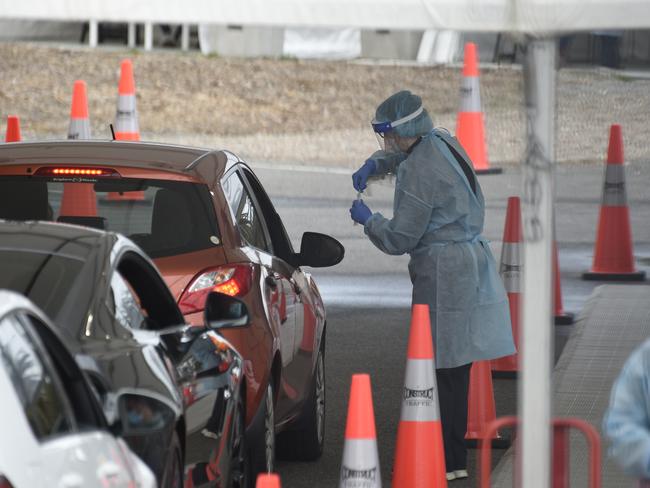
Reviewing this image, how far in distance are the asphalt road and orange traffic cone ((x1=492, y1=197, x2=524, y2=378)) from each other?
157 mm

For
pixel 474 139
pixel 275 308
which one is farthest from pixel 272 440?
pixel 474 139

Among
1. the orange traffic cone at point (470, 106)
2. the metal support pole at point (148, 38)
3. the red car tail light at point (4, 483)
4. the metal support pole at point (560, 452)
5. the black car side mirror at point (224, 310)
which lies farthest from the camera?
the metal support pole at point (148, 38)

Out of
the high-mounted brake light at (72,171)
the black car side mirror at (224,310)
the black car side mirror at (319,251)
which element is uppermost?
the high-mounted brake light at (72,171)

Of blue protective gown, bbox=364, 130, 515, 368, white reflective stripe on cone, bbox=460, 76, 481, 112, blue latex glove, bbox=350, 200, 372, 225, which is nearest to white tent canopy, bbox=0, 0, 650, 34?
blue protective gown, bbox=364, 130, 515, 368

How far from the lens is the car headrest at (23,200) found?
7273 millimetres

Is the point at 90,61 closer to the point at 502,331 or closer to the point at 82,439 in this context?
the point at 502,331

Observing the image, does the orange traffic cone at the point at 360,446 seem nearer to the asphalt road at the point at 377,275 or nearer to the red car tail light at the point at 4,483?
the asphalt road at the point at 377,275

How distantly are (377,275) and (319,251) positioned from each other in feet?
19.1

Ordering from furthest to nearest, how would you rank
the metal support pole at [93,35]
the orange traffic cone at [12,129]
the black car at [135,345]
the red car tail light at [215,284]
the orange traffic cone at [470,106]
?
the metal support pole at [93,35], the orange traffic cone at [470,106], the orange traffic cone at [12,129], the red car tail light at [215,284], the black car at [135,345]

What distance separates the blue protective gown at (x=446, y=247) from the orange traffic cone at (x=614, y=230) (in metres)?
5.15

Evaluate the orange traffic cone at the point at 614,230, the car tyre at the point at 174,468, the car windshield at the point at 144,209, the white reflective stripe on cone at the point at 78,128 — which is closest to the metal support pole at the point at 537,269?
the car tyre at the point at 174,468

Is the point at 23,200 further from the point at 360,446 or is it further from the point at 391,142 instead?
the point at 360,446

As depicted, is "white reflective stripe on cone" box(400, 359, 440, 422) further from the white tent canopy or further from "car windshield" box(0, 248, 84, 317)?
"car windshield" box(0, 248, 84, 317)

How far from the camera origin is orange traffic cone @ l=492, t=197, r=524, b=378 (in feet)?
33.3
